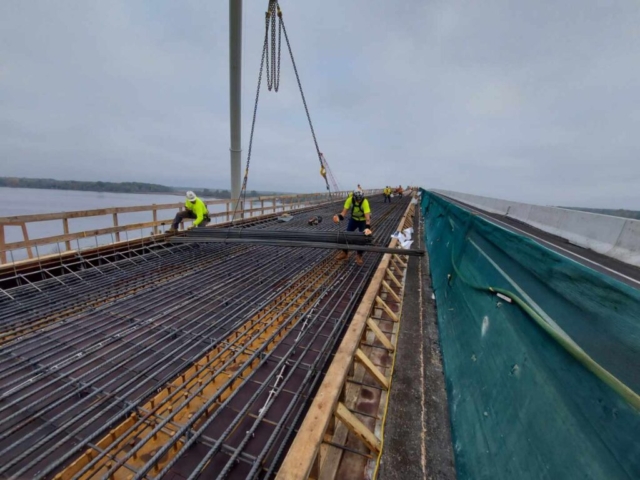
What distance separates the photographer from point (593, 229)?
19.2 feet

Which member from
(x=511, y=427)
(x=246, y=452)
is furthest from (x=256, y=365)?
(x=511, y=427)

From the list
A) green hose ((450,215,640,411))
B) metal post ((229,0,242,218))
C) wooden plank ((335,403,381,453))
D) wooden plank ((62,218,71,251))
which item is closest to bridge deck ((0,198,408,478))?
wooden plank ((335,403,381,453))

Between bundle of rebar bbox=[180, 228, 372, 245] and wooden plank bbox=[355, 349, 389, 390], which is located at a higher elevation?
bundle of rebar bbox=[180, 228, 372, 245]

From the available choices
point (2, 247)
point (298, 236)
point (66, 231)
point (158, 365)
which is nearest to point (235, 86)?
point (298, 236)

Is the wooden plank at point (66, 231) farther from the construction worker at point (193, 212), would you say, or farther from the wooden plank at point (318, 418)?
the wooden plank at point (318, 418)

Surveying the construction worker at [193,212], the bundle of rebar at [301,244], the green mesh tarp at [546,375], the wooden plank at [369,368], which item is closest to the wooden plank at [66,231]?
the bundle of rebar at [301,244]

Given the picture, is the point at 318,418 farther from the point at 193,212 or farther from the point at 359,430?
the point at 193,212

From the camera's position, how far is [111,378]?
2.66 meters

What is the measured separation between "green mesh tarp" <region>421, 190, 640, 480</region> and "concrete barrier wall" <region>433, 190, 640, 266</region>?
4.42 metres

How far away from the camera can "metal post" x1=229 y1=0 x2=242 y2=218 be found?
933 centimetres

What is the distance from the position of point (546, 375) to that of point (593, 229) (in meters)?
6.54

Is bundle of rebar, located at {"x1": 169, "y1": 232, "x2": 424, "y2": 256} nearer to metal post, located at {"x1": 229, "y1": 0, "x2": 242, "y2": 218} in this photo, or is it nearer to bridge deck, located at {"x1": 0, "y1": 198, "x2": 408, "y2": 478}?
bridge deck, located at {"x1": 0, "y1": 198, "x2": 408, "y2": 478}

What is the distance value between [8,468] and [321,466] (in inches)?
86.0

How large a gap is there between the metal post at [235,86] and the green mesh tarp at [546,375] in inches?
431
